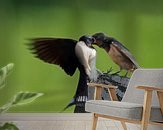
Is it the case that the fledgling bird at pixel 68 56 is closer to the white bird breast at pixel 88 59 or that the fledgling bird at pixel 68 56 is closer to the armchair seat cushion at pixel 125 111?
the white bird breast at pixel 88 59

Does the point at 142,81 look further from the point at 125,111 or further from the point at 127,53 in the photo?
the point at 127,53

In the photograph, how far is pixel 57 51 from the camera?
4043 millimetres

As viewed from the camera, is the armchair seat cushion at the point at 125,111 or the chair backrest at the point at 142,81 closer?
the armchair seat cushion at the point at 125,111

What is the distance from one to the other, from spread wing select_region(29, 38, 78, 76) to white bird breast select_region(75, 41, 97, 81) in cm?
7

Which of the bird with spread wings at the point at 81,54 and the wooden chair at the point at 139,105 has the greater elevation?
the bird with spread wings at the point at 81,54

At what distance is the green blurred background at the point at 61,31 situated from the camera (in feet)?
13.0

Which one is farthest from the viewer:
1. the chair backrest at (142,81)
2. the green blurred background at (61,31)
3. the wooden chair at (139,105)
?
the green blurred background at (61,31)

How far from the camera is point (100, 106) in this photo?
8.29 feet

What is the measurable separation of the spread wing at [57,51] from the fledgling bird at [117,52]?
1.34 ft

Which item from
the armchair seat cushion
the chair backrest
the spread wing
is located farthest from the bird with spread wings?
the armchair seat cushion

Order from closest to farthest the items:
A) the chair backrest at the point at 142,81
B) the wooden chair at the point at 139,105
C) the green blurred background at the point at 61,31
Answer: the wooden chair at the point at 139,105 → the chair backrest at the point at 142,81 → the green blurred background at the point at 61,31

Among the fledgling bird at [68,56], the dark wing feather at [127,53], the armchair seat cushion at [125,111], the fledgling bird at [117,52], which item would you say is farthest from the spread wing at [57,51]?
the armchair seat cushion at [125,111]

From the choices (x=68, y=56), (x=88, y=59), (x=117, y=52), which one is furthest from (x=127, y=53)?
(x=68, y=56)

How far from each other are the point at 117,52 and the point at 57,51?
90cm
